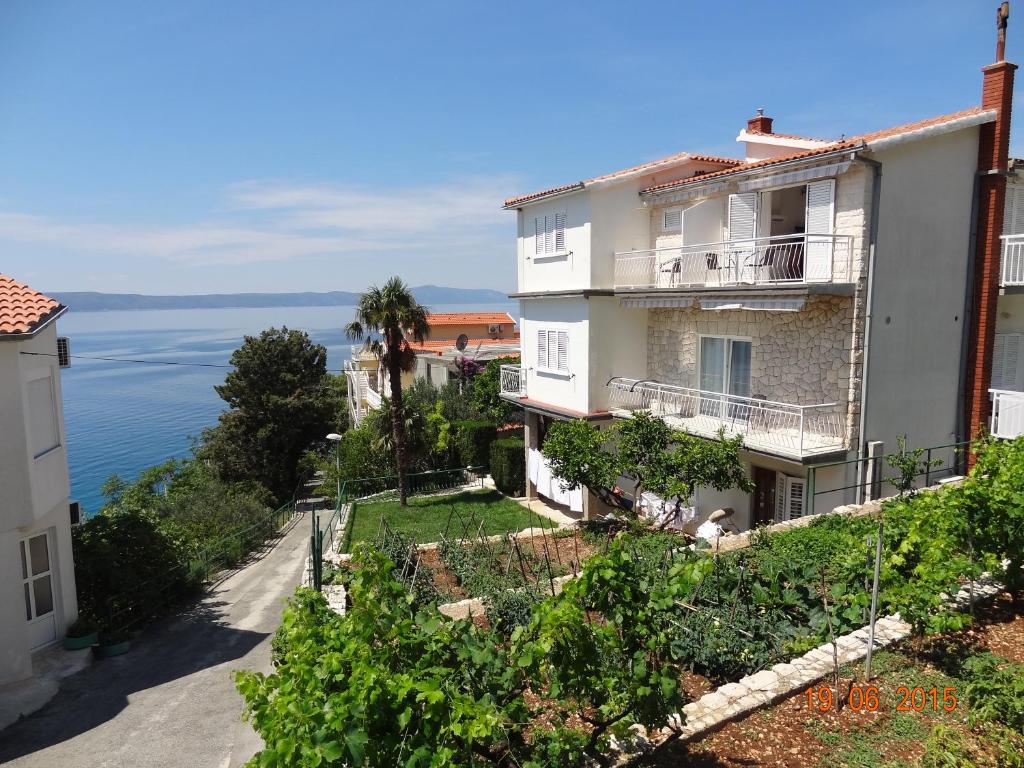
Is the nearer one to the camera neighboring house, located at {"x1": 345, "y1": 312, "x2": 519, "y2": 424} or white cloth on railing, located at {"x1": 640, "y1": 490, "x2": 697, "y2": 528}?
white cloth on railing, located at {"x1": 640, "y1": 490, "x2": 697, "y2": 528}

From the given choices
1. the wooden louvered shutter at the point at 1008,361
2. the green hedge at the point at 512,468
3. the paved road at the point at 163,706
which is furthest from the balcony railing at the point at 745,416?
the paved road at the point at 163,706

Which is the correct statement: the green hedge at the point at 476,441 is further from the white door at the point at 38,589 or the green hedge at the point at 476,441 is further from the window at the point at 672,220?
the white door at the point at 38,589

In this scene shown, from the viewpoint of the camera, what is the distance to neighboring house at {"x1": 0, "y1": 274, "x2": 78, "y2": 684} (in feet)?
36.7

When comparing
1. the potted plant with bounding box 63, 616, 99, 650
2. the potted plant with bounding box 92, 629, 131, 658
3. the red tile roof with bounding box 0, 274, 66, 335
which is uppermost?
the red tile roof with bounding box 0, 274, 66, 335

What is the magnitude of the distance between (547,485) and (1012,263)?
1456cm

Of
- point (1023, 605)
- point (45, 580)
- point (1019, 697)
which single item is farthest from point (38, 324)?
point (1023, 605)

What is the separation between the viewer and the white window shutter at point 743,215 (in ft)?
58.0

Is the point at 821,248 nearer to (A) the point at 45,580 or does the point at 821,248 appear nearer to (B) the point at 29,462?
(B) the point at 29,462

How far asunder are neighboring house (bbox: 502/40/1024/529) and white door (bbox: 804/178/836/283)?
0.04m

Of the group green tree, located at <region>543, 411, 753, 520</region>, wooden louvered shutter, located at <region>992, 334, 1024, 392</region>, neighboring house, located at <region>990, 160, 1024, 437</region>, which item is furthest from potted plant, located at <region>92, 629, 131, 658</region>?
wooden louvered shutter, located at <region>992, 334, 1024, 392</region>

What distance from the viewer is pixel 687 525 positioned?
743 inches

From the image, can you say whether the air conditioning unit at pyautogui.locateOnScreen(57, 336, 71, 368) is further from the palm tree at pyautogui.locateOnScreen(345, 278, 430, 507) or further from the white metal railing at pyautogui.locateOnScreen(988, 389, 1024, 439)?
the white metal railing at pyautogui.locateOnScreen(988, 389, 1024, 439)

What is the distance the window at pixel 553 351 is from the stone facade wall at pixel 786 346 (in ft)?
10.8

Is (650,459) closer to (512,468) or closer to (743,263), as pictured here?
(743,263)
